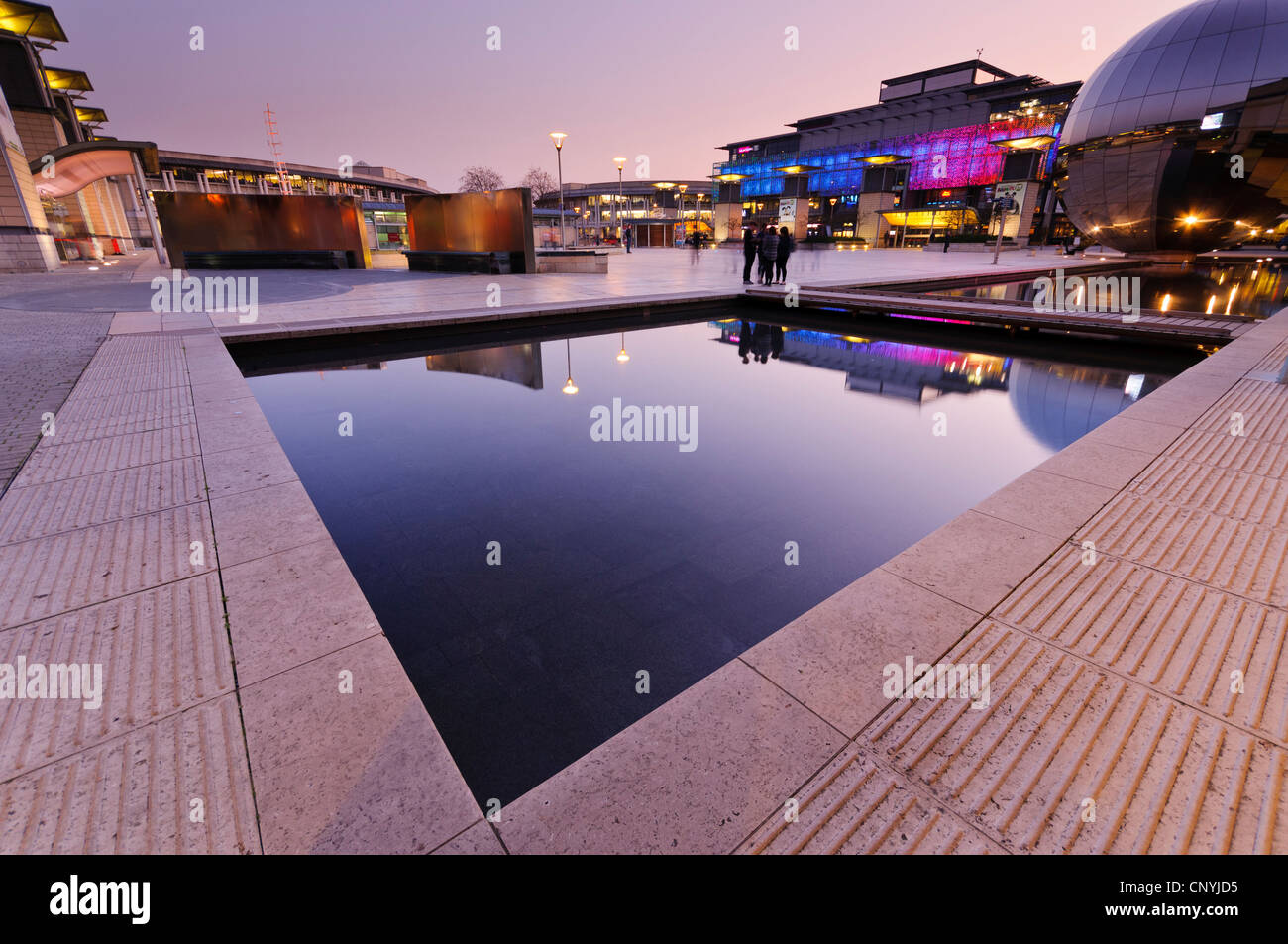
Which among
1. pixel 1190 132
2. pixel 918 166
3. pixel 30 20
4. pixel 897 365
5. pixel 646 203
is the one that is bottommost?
pixel 897 365

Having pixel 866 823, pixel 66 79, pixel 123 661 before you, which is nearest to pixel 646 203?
pixel 66 79

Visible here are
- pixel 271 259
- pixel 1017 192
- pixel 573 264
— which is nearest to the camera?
pixel 573 264

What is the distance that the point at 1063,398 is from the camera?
754cm

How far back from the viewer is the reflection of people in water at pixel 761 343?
10242mm

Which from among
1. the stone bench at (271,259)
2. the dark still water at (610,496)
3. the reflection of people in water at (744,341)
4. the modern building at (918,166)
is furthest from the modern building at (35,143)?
the modern building at (918,166)

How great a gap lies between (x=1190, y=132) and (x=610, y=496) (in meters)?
22.0

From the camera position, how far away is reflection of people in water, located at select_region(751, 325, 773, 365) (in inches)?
403
